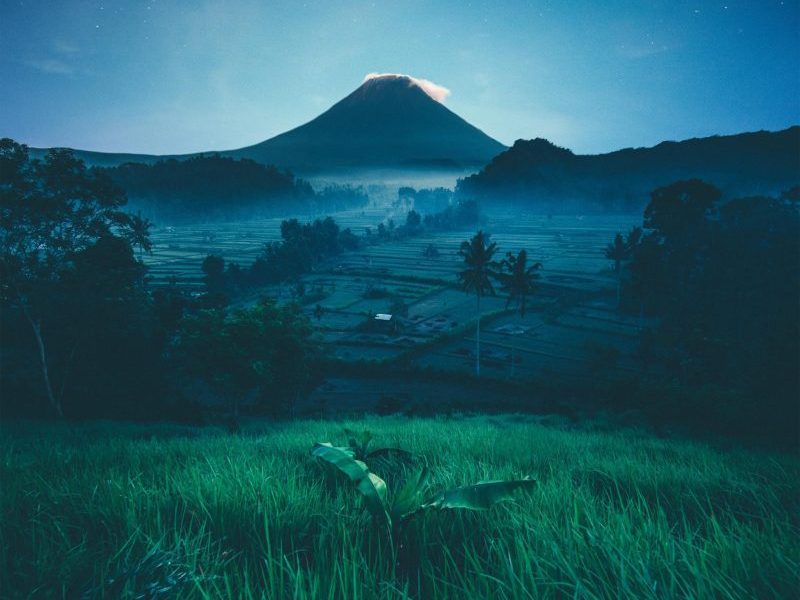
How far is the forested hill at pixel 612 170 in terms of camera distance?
446ft

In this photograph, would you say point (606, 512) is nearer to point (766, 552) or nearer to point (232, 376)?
point (766, 552)

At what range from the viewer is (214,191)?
15550 centimetres

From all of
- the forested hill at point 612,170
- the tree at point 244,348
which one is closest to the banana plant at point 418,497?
the tree at point 244,348

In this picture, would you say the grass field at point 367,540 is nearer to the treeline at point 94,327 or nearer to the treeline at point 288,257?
the treeline at point 94,327

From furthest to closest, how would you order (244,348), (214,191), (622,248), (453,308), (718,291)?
(214,191) → (453,308) → (622,248) → (718,291) → (244,348)

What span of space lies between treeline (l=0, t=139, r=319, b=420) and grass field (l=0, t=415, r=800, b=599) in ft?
44.9

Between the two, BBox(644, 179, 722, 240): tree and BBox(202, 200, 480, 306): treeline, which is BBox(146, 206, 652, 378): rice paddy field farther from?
BBox(644, 179, 722, 240): tree

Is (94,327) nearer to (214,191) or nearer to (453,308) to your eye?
(453,308)

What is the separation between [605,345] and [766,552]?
4000cm

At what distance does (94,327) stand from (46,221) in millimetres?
4531

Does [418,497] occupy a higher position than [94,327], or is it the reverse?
[418,497]

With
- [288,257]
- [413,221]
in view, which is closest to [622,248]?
[288,257]

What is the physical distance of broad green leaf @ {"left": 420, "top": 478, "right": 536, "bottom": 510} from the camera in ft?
6.46

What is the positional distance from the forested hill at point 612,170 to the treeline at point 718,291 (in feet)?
366
